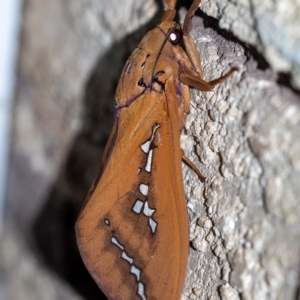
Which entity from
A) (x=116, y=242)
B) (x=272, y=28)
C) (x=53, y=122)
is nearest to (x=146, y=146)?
(x=116, y=242)

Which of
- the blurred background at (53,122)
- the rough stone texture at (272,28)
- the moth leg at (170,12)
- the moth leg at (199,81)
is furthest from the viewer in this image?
the blurred background at (53,122)

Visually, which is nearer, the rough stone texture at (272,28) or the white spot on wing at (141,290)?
the rough stone texture at (272,28)

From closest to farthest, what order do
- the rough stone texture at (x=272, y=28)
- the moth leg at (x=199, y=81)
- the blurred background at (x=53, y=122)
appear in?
1. the rough stone texture at (x=272, y=28)
2. the moth leg at (x=199, y=81)
3. the blurred background at (x=53, y=122)

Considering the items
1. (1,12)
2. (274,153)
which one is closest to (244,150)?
(274,153)

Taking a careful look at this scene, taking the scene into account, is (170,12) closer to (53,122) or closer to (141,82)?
(141,82)

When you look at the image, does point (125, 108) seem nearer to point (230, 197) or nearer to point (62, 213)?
point (230, 197)

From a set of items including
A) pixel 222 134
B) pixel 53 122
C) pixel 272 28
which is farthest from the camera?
pixel 53 122

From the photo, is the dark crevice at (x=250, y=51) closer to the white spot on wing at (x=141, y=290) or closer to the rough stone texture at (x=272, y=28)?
the rough stone texture at (x=272, y=28)

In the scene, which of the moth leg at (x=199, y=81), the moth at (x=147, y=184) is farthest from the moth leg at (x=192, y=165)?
the moth leg at (x=199, y=81)
